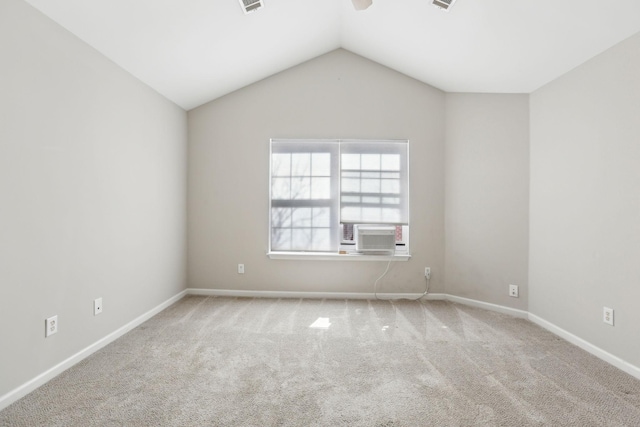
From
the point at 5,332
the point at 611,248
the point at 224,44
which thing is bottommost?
the point at 5,332

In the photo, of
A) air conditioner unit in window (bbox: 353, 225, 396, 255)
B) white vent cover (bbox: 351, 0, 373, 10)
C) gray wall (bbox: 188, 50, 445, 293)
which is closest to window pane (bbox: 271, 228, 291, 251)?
gray wall (bbox: 188, 50, 445, 293)

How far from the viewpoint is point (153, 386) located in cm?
192

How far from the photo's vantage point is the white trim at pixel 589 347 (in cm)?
212

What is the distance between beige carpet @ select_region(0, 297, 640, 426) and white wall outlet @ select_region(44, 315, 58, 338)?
29cm

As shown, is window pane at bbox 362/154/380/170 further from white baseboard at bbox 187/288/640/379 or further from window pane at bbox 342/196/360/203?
white baseboard at bbox 187/288/640/379

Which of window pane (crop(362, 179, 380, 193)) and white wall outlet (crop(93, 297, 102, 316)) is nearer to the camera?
white wall outlet (crop(93, 297, 102, 316))

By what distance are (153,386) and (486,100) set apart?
389 cm

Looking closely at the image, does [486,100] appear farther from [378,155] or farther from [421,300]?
[421,300]

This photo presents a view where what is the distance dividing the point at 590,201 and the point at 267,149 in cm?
310

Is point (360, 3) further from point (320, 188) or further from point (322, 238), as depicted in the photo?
point (322, 238)

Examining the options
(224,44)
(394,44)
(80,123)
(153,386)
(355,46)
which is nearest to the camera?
(153,386)

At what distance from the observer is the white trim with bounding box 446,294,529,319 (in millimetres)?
3234

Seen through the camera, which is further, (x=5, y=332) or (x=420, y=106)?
(x=420, y=106)

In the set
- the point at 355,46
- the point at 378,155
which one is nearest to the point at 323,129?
the point at 378,155
